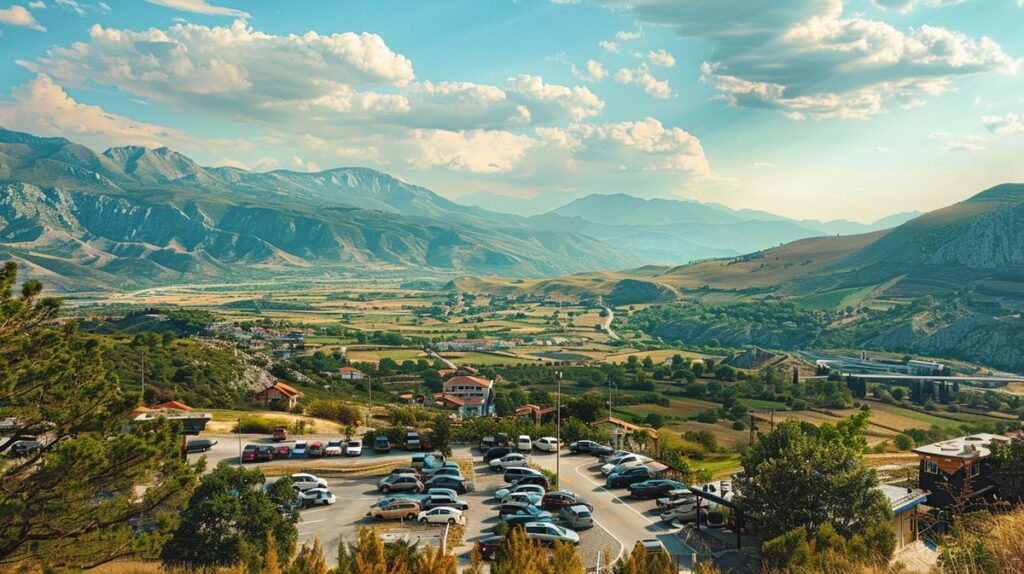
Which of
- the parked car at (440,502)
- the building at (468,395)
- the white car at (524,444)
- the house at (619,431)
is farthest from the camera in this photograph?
the building at (468,395)

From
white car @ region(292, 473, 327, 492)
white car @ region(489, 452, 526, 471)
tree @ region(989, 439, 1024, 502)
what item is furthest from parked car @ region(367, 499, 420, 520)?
tree @ region(989, 439, 1024, 502)

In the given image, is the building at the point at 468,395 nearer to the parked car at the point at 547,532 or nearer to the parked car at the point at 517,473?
the parked car at the point at 517,473

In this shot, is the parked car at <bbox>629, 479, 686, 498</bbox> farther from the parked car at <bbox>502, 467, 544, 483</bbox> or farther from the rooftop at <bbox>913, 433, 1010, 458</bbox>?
the rooftop at <bbox>913, 433, 1010, 458</bbox>

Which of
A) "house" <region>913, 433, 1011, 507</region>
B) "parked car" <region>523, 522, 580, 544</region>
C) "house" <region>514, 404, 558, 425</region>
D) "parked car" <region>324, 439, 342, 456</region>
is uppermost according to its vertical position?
"house" <region>913, 433, 1011, 507</region>

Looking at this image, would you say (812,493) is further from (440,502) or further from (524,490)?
(440,502)

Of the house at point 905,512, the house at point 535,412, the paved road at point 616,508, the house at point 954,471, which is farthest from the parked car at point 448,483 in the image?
the house at point 535,412

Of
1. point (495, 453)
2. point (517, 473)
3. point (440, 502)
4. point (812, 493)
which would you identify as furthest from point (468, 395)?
point (812, 493)
